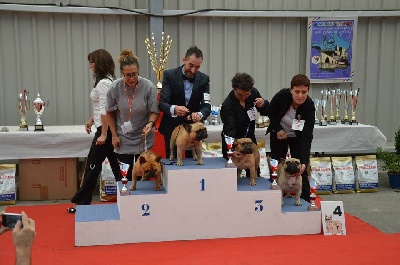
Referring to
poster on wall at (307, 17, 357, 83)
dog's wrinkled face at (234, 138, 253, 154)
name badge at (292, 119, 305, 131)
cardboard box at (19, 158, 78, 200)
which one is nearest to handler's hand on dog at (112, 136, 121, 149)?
dog's wrinkled face at (234, 138, 253, 154)

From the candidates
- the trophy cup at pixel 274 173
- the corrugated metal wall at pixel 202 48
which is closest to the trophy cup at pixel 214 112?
the corrugated metal wall at pixel 202 48

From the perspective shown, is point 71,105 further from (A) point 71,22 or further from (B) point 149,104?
(B) point 149,104

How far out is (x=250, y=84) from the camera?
3.56m

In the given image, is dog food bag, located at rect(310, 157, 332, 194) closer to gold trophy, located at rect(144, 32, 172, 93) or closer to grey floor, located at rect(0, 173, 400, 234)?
grey floor, located at rect(0, 173, 400, 234)

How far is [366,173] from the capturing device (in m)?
5.55

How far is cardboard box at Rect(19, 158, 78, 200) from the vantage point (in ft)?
16.6

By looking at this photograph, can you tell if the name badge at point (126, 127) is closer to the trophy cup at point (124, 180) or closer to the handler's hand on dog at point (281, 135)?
the trophy cup at point (124, 180)

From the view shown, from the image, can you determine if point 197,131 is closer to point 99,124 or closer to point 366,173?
point 99,124

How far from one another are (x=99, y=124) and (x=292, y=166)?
1.66 metres

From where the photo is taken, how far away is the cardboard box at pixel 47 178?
16.6 feet

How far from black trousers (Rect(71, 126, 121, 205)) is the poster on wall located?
382cm

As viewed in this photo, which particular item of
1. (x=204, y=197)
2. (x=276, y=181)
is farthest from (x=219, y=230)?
(x=276, y=181)

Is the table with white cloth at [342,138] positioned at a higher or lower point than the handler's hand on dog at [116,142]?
lower

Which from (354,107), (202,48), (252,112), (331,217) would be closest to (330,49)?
(354,107)
